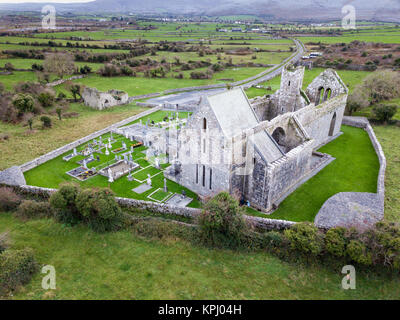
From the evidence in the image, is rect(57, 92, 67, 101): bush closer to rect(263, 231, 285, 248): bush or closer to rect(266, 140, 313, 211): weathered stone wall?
rect(266, 140, 313, 211): weathered stone wall

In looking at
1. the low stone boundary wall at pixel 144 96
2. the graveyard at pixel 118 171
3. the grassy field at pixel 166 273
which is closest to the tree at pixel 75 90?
the low stone boundary wall at pixel 144 96

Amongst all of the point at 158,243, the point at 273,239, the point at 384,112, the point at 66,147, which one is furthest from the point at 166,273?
the point at 384,112

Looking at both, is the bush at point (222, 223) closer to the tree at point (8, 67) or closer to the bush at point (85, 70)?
the bush at point (85, 70)

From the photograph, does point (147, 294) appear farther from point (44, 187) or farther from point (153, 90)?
point (153, 90)

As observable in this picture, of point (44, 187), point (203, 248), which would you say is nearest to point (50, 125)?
point (44, 187)

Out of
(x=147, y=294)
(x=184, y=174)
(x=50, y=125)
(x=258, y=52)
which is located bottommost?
(x=147, y=294)

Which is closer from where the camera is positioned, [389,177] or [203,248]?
[203,248]
